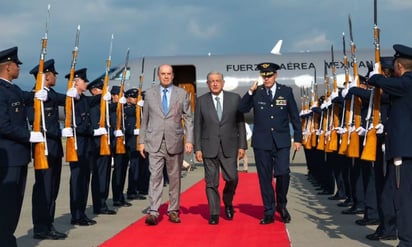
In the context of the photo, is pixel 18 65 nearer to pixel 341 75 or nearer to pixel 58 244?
pixel 58 244

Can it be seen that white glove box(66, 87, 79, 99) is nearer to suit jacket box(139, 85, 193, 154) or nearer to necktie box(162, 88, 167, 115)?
suit jacket box(139, 85, 193, 154)

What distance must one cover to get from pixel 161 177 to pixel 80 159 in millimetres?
1087

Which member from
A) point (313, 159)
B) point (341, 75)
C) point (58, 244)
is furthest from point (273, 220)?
point (341, 75)

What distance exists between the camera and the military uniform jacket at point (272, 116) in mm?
7922

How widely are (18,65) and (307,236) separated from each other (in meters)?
3.62

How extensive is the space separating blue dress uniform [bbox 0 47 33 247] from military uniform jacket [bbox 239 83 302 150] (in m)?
3.28

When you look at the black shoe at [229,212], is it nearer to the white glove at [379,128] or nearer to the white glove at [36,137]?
the white glove at [379,128]

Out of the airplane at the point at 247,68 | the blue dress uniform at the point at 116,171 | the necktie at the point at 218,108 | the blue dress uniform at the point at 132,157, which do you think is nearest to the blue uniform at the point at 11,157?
the necktie at the point at 218,108

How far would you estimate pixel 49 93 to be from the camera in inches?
271

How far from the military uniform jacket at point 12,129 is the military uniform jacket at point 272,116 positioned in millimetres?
3254

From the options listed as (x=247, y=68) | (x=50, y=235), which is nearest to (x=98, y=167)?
(x=50, y=235)

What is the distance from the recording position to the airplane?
20.7 m

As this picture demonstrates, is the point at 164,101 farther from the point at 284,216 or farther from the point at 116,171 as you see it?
the point at 116,171

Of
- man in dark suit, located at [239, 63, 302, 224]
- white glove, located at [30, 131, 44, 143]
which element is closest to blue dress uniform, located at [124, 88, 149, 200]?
man in dark suit, located at [239, 63, 302, 224]
